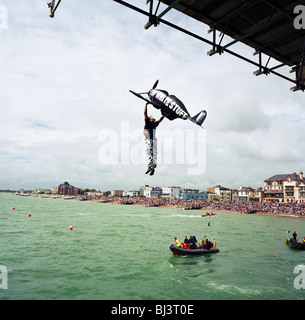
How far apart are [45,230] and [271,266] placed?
98.1 feet

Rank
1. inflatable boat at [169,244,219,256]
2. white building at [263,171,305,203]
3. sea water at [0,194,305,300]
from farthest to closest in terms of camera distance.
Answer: white building at [263,171,305,203] < inflatable boat at [169,244,219,256] < sea water at [0,194,305,300]

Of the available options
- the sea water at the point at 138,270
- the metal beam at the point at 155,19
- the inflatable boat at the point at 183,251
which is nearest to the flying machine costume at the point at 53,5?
the metal beam at the point at 155,19

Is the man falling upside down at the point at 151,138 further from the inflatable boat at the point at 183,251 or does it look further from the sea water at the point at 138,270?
the inflatable boat at the point at 183,251

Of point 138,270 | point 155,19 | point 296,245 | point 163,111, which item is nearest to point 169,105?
point 163,111

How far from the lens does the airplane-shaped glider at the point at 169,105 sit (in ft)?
21.4

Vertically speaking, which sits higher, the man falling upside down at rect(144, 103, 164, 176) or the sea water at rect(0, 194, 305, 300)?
the man falling upside down at rect(144, 103, 164, 176)

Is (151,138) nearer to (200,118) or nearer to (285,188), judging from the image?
(200,118)

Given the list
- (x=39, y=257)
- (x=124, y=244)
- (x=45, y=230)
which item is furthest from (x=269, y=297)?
(x=45, y=230)

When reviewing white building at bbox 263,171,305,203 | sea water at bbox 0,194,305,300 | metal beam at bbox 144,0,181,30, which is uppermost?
metal beam at bbox 144,0,181,30

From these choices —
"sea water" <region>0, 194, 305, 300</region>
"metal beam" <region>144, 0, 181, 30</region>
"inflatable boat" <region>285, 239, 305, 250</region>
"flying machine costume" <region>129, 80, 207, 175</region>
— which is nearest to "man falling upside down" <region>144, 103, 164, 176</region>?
"flying machine costume" <region>129, 80, 207, 175</region>

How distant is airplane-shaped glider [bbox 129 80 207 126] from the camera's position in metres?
6.51

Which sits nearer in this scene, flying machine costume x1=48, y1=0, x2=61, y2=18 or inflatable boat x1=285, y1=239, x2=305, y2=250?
flying machine costume x1=48, y1=0, x2=61, y2=18

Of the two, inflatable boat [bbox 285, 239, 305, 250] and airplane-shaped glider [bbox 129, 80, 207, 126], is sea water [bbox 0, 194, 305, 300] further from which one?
airplane-shaped glider [bbox 129, 80, 207, 126]

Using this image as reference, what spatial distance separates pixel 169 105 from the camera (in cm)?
654
